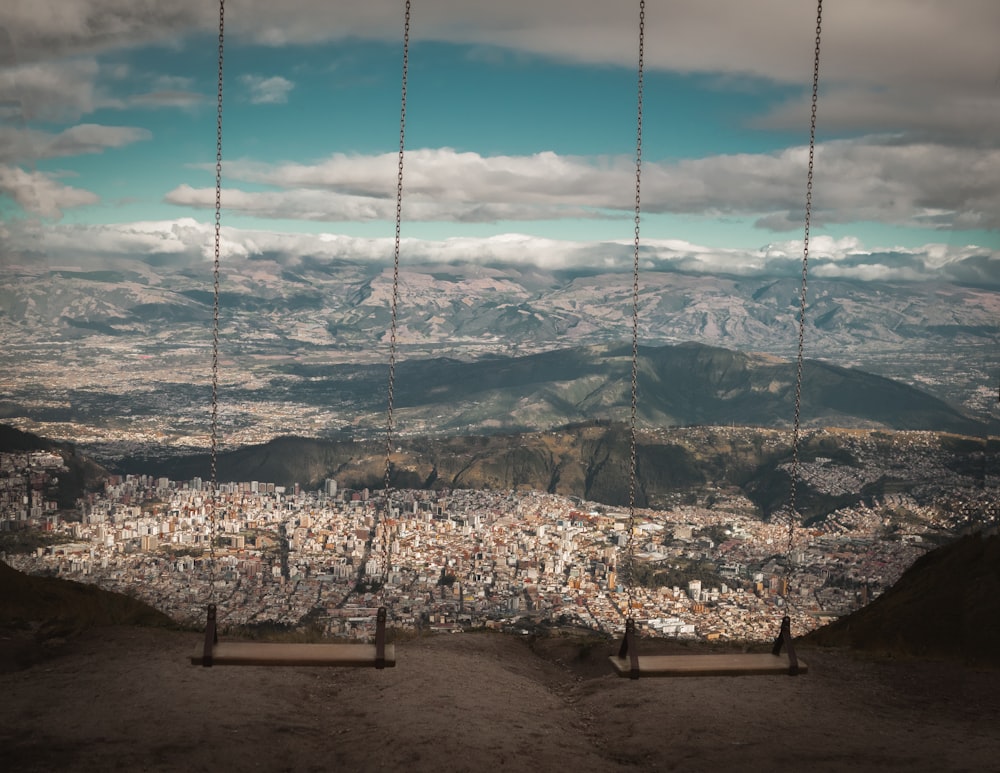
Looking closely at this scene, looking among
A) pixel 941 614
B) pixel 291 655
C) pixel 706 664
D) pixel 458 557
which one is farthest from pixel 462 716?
pixel 458 557

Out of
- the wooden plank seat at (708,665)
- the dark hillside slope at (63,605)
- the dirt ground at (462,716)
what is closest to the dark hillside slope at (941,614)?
the dirt ground at (462,716)

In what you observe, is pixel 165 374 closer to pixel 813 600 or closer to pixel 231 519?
pixel 231 519

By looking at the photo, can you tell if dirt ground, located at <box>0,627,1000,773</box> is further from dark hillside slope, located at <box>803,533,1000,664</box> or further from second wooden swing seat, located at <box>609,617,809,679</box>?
dark hillside slope, located at <box>803,533,1000,664</box>

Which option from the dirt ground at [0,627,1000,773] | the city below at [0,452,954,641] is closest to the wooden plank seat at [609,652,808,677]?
the dirt ground at [0,627,1000,773]

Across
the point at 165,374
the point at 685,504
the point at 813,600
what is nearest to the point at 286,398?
the point at 165,374

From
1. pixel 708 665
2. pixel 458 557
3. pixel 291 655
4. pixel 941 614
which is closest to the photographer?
pixel 291 655

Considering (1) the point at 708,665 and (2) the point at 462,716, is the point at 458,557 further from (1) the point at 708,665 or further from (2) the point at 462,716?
(1) the point at 708,665
